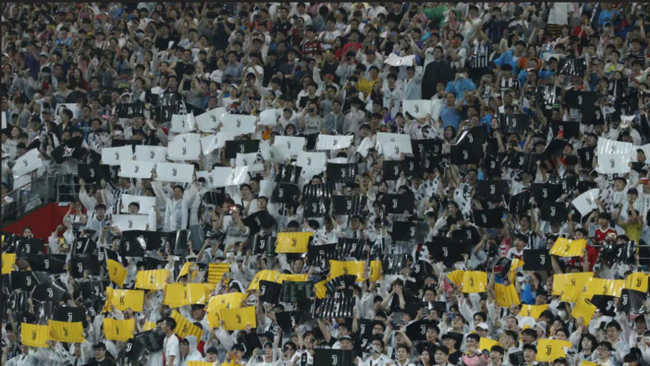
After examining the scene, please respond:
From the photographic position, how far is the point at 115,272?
956 inches

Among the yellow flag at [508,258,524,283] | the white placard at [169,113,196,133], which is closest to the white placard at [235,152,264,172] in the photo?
the white placard at [169,113,196,133]

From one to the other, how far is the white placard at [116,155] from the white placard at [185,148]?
2.91 ft

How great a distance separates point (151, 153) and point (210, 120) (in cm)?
156

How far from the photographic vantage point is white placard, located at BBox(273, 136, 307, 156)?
26312 mm

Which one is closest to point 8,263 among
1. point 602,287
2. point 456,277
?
point 456,277

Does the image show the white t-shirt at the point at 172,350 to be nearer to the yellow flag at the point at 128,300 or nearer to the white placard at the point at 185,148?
the yellow flag at the point at 128,300

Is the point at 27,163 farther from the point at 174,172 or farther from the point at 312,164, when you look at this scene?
the point at 312,164

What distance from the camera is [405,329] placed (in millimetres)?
21062

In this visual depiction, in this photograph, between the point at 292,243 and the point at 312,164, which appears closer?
the point at 292,243

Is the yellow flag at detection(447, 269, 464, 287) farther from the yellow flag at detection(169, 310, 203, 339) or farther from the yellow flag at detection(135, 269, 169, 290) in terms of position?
the yellow flag at detection(135, 269, 169, 290)

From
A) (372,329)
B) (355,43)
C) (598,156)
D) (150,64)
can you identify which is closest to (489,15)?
(355,43)

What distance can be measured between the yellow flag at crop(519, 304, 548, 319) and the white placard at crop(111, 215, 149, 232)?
26.9 ft

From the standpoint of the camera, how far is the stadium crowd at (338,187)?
21.6m

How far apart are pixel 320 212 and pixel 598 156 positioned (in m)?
5.38
